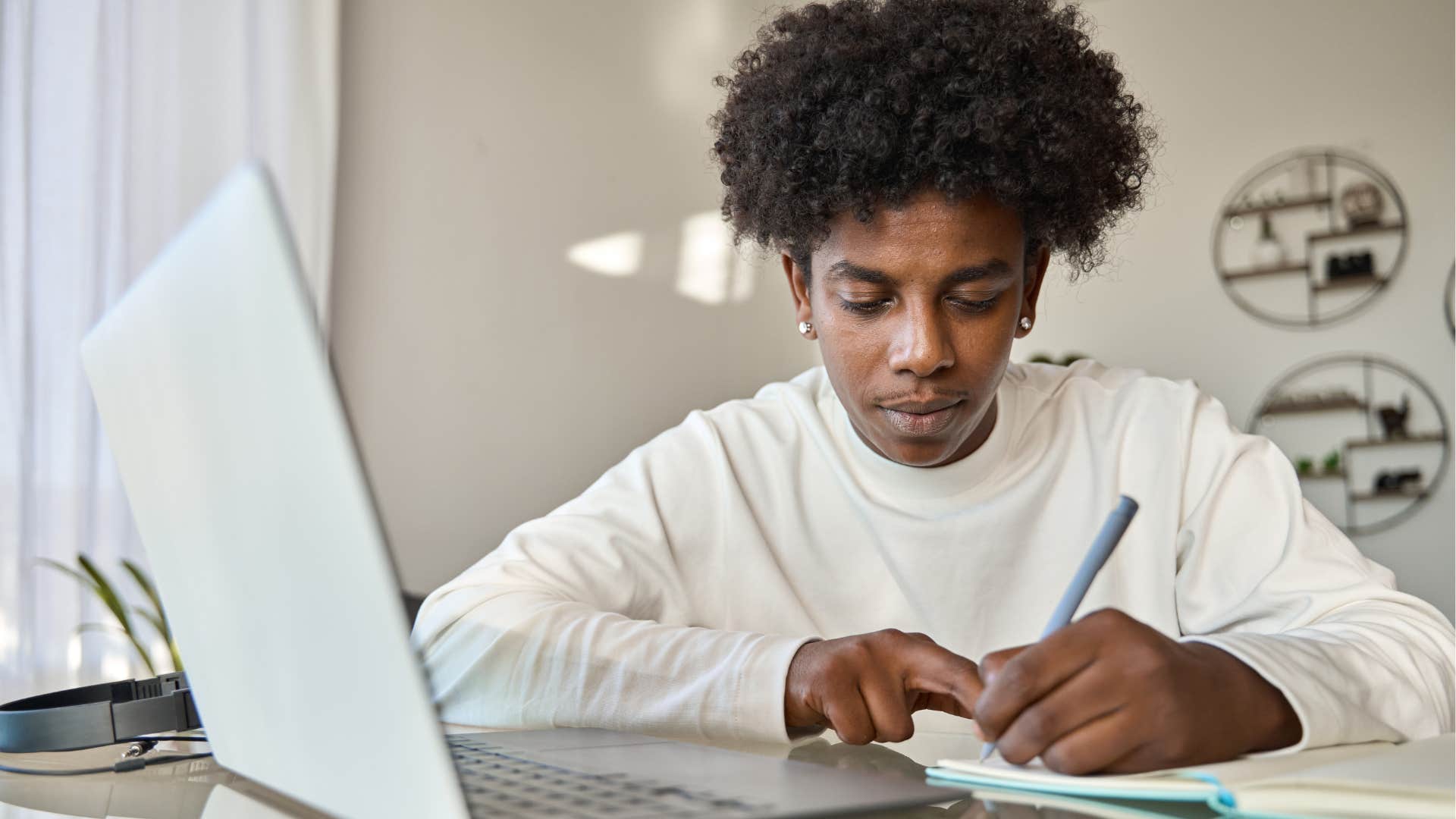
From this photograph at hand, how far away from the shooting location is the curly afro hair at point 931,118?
1.16 m

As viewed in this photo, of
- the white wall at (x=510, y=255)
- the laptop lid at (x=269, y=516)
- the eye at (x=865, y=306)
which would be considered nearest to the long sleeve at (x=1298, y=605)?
the eye at (x=865, y=306)

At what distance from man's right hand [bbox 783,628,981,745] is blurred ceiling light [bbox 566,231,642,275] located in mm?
3095

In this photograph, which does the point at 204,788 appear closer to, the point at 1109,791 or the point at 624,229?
the point at 1109,791

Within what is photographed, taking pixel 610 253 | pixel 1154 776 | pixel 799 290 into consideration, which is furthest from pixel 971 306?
A: pixel 610 253

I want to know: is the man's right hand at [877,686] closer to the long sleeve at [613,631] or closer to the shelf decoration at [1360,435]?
the long sleeve at [613,631]

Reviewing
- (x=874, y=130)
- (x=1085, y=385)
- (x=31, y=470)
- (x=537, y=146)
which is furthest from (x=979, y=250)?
(x=537, y=146)

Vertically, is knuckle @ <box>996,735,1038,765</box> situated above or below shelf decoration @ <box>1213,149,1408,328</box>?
below

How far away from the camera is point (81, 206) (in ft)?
8.49

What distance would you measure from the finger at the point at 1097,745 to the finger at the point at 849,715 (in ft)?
0.63

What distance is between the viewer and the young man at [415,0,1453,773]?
0.92m

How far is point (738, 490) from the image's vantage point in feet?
4.42

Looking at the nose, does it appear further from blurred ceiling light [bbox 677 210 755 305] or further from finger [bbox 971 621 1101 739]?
blurred ceiling light [bbox 677 210 755 305]

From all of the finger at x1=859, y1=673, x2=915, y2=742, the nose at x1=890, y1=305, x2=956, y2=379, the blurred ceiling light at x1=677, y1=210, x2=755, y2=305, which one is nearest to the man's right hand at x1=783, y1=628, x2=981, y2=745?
the finger at x1=859, y1=673, x2=915, y2=742

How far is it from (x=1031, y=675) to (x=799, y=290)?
81 cm
